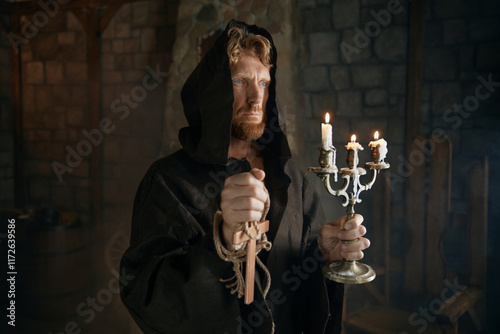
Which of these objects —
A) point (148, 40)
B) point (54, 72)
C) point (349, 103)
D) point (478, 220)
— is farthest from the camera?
point (54, 72)

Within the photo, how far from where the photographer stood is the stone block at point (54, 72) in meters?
5.70

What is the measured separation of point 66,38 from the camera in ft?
18.4

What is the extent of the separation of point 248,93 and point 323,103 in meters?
2.43

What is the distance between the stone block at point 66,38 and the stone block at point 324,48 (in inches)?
142

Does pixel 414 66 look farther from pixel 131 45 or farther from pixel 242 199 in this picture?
pixel 131 45

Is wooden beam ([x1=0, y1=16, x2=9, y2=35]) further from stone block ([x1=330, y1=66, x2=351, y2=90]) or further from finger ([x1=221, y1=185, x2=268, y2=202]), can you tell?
finger ([x1=221, y1=185, x2=268, y2=202])

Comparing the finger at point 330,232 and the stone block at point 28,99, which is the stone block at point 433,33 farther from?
the stone block at point 28,99

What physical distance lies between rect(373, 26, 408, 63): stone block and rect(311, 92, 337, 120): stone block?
59cm

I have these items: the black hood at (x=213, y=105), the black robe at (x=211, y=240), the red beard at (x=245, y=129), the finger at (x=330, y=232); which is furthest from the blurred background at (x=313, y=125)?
the black hood at (x=213, y=105)

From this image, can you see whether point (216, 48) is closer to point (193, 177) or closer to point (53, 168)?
point (193, 177)

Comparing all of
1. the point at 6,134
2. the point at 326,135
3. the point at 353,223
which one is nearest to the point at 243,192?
the point at 326,135

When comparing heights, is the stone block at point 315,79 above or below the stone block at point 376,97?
above

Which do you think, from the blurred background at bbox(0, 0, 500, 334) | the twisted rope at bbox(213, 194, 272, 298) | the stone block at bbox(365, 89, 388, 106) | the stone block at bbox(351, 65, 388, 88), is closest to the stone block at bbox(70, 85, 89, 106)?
the blurred background at bbox(0, 0, 500, 334)

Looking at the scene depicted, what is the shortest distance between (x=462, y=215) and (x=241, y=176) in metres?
2.68
